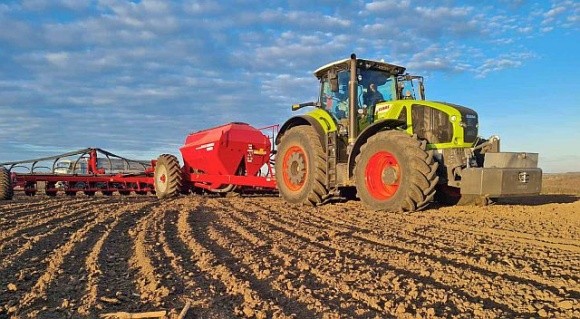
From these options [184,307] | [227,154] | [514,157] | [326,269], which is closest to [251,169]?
[227,154]

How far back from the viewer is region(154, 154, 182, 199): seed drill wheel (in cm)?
1233

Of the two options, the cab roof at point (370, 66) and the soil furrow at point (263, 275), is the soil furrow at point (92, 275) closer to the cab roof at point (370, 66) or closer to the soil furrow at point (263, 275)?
the soil furrow at point (263, 275)

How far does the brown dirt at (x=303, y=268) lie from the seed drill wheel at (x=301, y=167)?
199 centimetres

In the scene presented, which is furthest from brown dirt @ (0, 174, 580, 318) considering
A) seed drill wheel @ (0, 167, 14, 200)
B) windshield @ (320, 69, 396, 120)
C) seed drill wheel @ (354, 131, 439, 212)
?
seed drill wheel @ (0, 167, 14, 200)

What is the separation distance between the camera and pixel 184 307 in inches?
98.3

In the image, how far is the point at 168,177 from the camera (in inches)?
487

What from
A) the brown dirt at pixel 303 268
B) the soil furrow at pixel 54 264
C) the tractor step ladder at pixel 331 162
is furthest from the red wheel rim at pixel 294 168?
the soil furrow at pixel 54 264

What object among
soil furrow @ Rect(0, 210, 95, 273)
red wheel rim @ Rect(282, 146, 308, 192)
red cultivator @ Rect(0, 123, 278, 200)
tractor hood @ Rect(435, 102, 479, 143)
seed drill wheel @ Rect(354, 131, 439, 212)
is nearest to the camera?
soil furrow @ Rect(0, 210, 95, 273)

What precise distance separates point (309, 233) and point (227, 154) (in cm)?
696

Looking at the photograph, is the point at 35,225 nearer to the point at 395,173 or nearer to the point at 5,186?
the point at 395,173

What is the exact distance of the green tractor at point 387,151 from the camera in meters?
6.23

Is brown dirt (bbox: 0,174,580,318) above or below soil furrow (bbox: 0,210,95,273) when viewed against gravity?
above

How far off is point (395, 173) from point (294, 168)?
8.46 ft

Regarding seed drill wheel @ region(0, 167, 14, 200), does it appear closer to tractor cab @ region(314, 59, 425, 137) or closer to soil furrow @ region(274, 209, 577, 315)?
tractor cab @ region(314, 59, 425, 137)
